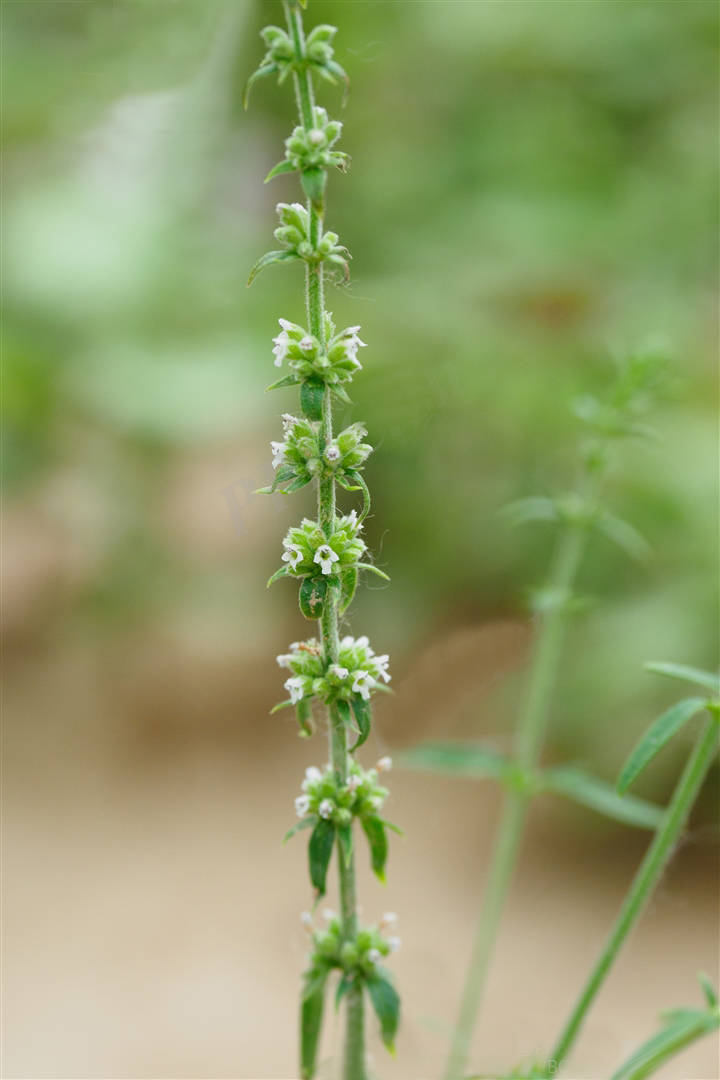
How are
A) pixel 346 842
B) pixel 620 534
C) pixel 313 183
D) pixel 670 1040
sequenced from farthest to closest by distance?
pixel 620 534 < pixel 670 1040 < pixel 346 842 < pixel 313 183

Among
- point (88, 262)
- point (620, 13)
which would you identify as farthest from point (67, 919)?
point (620, 13)

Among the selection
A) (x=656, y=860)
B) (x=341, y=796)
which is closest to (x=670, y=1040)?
(x=656, y=860)

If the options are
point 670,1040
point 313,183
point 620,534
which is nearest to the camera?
point 313,183

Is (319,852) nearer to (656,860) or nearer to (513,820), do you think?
(656,860)

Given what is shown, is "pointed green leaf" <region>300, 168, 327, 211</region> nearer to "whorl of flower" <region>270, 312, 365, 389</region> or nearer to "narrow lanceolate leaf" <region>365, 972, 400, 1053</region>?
"whorl of flower" <region>270, 312, 365, 389</region>

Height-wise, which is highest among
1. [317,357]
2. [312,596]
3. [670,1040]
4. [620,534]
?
[620,534]

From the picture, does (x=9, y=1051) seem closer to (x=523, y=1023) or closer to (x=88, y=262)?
(x=523, y=1023)

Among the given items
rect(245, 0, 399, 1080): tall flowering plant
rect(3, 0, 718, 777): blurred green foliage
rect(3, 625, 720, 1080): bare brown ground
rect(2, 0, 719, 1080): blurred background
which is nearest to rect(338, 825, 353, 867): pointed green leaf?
rect(245, 0, 399, 1080): tall flowering plant
